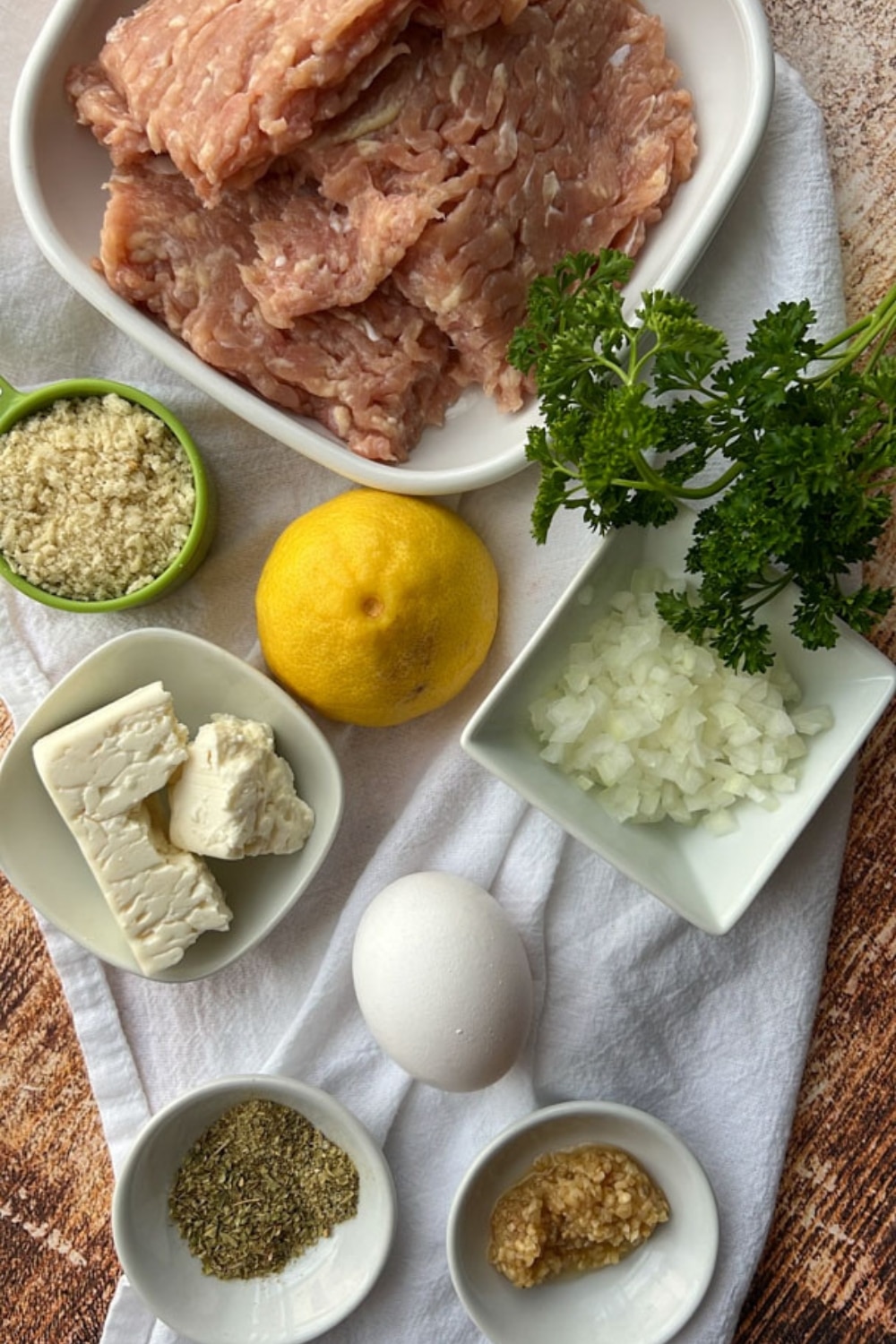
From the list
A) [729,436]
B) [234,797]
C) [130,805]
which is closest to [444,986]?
[234,797]

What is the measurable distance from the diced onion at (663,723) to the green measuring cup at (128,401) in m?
0.51

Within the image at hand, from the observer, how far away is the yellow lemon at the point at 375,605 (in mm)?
1531

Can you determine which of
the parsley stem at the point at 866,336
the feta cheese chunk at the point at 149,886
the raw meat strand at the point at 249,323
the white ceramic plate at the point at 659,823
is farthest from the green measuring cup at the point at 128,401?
the parsley stem at the point at 866,336

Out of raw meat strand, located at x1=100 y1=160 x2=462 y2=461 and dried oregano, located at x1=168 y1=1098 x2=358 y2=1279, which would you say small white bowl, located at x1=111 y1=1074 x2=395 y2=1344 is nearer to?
dried oregano, located at x1=168 y1=1098 x2=358 y2=1279

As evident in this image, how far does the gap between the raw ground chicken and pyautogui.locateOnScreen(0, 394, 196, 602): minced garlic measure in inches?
6.6

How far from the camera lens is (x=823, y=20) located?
5.42 ft

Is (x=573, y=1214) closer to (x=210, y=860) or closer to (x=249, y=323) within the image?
(x=210, y=860)

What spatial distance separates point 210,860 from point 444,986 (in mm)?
383

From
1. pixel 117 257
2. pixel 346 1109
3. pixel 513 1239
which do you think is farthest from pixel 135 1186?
pixel 117 257

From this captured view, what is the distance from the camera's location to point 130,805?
61.3 inches

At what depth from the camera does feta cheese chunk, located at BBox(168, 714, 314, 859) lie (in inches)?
60.2

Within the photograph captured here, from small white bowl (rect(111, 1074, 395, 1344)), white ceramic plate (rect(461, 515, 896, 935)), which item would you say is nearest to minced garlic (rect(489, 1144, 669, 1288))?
small white bowl (rect(111, 1074, 395, 1344))

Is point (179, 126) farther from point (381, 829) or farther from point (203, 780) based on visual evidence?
point (381, 829)

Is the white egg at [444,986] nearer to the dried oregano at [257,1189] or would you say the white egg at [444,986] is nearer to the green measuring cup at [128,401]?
the dried oregano at [257,1189]
